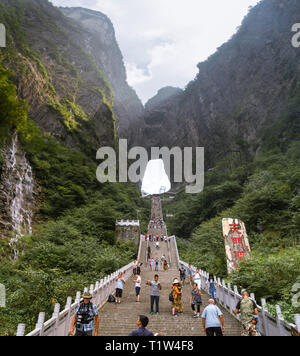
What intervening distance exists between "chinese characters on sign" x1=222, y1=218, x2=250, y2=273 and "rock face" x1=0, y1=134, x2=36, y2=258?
413 inches

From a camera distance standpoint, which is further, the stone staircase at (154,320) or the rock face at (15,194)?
the rock face at (15,194)

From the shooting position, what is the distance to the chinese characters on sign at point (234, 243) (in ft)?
34.7

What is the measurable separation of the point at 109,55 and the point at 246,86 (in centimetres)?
4270

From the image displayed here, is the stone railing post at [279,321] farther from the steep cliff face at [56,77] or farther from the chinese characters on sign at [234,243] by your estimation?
the steep cliff face at [56,77]

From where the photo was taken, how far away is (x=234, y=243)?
1113cm

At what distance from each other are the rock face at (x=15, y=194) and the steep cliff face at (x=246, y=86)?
106ft

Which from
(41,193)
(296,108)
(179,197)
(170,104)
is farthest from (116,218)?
(170,104)

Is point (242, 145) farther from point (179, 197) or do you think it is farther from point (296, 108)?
point (179, 197)

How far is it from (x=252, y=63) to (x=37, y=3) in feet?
141

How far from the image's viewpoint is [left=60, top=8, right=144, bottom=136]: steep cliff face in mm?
64100

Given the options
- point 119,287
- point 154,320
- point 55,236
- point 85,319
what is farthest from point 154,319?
point 55,236

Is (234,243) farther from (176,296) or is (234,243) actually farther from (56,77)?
(56,77)

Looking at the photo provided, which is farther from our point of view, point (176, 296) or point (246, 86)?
point (246, 86)

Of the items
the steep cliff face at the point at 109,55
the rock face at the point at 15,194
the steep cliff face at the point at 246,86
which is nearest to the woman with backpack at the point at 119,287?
the rock face at the point at 15,194
